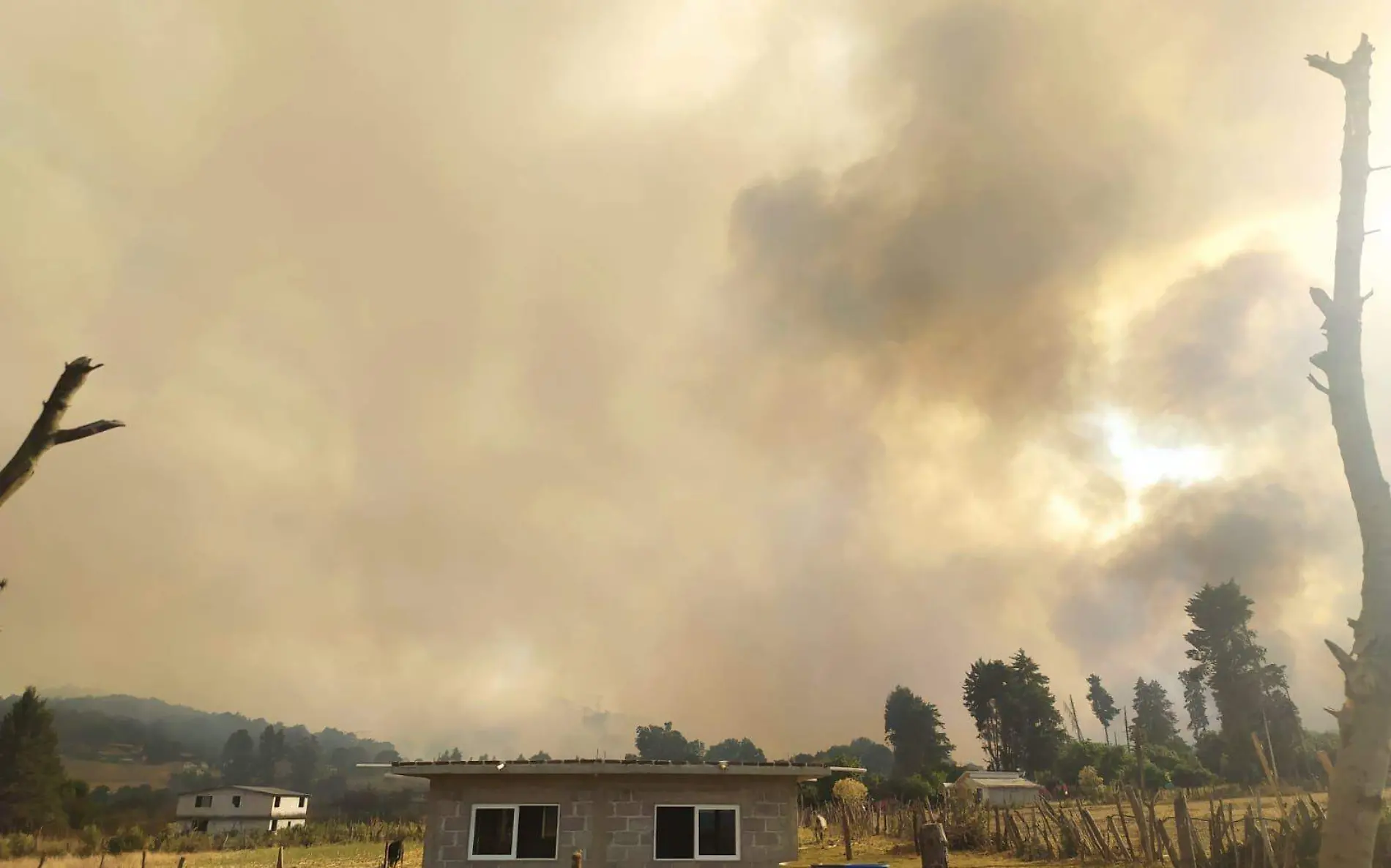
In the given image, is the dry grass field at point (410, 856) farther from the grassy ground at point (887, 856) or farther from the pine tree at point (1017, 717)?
the pine tree at point (1017, 717)

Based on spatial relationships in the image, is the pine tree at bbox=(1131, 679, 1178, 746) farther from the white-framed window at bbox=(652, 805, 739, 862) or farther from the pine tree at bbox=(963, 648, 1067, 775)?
the white-framed window at bbox=(652, 805, 739, 862)

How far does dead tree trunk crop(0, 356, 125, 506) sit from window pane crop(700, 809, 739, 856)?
639 inches

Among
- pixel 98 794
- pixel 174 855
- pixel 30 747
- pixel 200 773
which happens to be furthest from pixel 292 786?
pixel 174 855

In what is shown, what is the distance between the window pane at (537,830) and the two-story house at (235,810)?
47743 millimetres

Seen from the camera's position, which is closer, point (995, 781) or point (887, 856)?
point (887, 856)

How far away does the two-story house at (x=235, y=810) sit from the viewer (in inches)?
2210

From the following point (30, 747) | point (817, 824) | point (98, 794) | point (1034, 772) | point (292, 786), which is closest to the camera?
point (817, 824)

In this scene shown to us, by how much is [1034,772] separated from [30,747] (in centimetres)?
8073

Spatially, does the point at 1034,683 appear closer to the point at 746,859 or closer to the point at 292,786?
the point at 746,859

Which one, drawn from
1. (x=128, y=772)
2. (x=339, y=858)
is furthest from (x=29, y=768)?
(x=128, y=772)

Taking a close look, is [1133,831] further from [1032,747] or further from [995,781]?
[1032,747]

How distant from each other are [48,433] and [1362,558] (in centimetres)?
708

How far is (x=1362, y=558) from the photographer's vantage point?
15.5ft

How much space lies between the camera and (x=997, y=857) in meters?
25.9
